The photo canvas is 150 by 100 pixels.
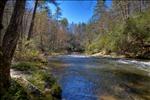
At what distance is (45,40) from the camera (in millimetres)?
55500

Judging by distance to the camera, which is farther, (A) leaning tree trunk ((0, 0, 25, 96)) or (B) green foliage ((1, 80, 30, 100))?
(A) leaning tree trunk ((0, 0, 25, 96))

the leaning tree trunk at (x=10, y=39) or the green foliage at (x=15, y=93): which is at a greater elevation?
the leaning tree trunk at (x=10, y=39)

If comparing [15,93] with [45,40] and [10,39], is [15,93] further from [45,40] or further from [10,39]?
[45,40]

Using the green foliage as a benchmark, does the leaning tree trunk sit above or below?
above

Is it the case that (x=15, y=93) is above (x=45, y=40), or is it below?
below

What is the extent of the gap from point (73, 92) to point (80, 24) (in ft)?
332

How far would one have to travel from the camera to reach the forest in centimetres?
636

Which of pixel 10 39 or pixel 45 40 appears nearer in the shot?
pixel 10 39

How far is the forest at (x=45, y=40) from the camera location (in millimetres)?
6363

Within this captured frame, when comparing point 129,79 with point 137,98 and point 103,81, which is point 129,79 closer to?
point 103,81

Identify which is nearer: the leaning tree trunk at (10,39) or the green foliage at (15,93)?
the green foliage at (15,93)

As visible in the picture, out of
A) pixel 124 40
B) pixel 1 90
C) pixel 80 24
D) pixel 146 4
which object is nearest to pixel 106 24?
pixel 146 4

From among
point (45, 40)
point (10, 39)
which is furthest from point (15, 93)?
point (45, 40)

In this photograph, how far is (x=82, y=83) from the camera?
11.6 meters
